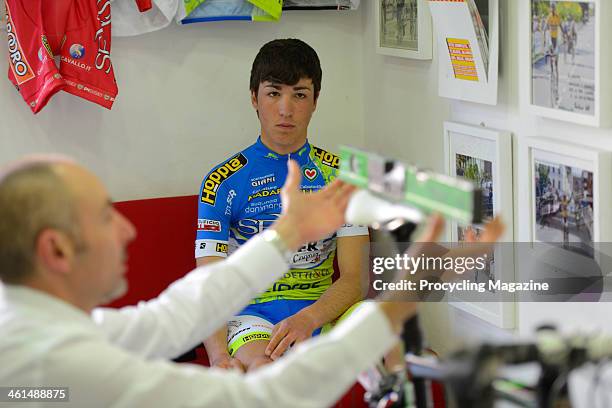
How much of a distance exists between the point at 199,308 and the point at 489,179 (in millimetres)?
1109

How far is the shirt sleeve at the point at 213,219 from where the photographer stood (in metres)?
2.73

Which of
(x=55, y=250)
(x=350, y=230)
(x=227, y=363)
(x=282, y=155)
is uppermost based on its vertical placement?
(x=55, y=250)

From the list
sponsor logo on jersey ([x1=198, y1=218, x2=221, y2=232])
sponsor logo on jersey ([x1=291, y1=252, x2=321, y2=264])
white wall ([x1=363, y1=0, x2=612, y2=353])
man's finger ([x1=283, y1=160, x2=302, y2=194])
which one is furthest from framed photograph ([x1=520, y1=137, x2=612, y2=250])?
sponsor logo on jersey ([x1=198, y1=218, x2=221, y2=232])

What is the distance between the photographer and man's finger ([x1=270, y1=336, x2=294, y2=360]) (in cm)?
256

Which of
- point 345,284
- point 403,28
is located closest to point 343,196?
point 345,284

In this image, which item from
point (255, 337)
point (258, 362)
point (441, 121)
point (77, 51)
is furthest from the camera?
point (77, 51)

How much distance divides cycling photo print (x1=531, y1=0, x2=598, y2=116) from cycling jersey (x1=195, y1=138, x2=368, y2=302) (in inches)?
30.3

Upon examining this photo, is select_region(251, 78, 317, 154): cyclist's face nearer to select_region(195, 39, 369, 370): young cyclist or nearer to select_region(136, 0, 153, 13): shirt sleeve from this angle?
select_region(195, 39, 369, 370): young cyclist

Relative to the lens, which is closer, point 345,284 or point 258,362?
point 258,362

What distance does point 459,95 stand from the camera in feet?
8.75

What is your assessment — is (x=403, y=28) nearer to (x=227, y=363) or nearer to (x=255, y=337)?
(x=255, y=337)

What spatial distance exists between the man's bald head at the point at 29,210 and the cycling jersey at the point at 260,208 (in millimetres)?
1322

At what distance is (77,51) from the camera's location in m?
2.99

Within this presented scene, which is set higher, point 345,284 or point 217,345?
point 345,284
